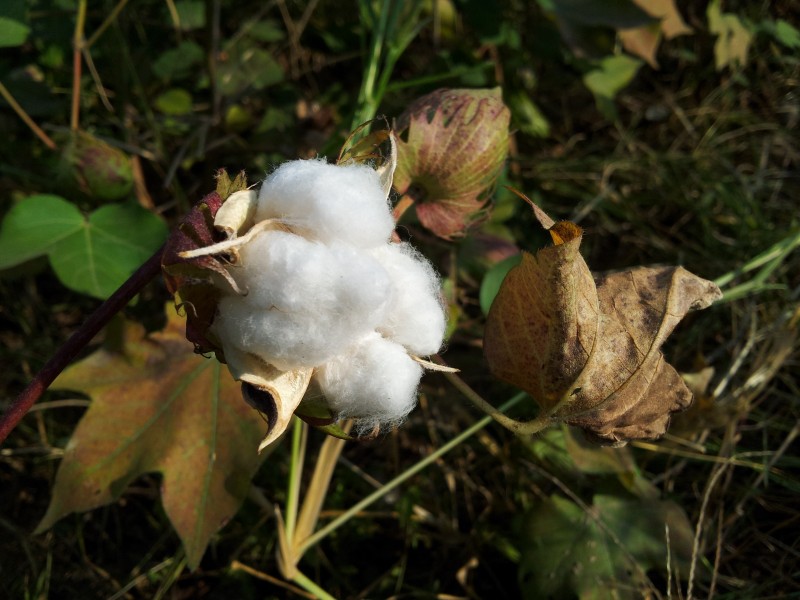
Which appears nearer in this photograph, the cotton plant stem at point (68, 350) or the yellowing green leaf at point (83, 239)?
the cotton plant stem at point (68, 350)

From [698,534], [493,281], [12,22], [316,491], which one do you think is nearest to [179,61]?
[12,22]

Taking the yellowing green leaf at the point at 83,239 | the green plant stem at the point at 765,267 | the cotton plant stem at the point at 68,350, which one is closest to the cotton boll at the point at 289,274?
the cotton plant stem at the point at 68,350

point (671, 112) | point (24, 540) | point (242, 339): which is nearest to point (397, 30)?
point (242, 339)

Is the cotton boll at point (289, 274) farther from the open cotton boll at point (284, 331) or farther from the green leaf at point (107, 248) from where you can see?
the green leaf at point (107, 248)

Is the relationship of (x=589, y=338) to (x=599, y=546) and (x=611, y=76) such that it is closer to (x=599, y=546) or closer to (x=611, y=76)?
(x=599, y=546)

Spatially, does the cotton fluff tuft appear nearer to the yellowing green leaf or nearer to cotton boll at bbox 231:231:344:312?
cotton boll at bbox 231:231:344:312
